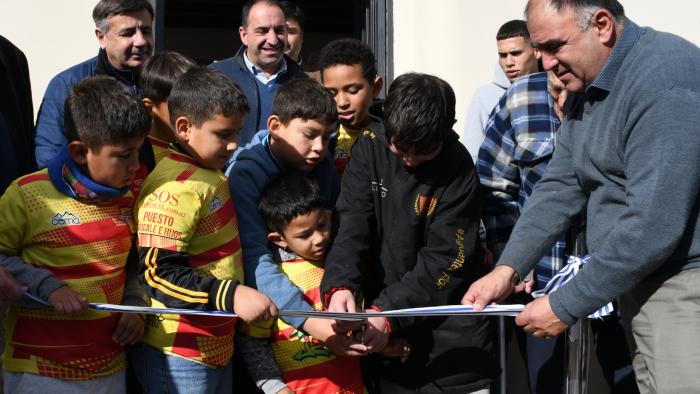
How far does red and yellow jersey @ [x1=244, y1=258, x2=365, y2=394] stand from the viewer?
3.85 metres

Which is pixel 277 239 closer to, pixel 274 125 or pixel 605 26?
pixel 274 125

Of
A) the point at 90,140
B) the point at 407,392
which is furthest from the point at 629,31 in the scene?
the point at 90,140

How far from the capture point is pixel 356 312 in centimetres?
363

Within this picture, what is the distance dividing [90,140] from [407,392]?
64.4 inches

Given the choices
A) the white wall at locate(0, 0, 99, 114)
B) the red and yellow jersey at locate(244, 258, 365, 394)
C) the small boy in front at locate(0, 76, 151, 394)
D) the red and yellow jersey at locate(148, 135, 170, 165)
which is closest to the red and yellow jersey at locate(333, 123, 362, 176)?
the red and yellow jersey at locate(244, 258, 365, 394)

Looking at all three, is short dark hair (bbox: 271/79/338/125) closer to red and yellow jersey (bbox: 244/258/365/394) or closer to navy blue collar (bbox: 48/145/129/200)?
red and yellow jersey (bbox: 244/258/365/394)

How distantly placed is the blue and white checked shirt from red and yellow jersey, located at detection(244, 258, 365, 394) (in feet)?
3.61

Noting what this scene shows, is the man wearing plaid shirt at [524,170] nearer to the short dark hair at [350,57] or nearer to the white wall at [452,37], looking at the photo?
the short dark hair at [350,57]

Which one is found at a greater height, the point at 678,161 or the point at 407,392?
the point at 678,161

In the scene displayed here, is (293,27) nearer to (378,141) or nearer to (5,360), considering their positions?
(378,141)

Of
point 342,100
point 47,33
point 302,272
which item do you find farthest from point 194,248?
point 47,33

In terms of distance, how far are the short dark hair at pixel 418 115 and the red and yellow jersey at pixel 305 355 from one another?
2.22ft

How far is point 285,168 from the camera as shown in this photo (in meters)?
3.99

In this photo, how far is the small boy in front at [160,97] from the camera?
4.10 m
